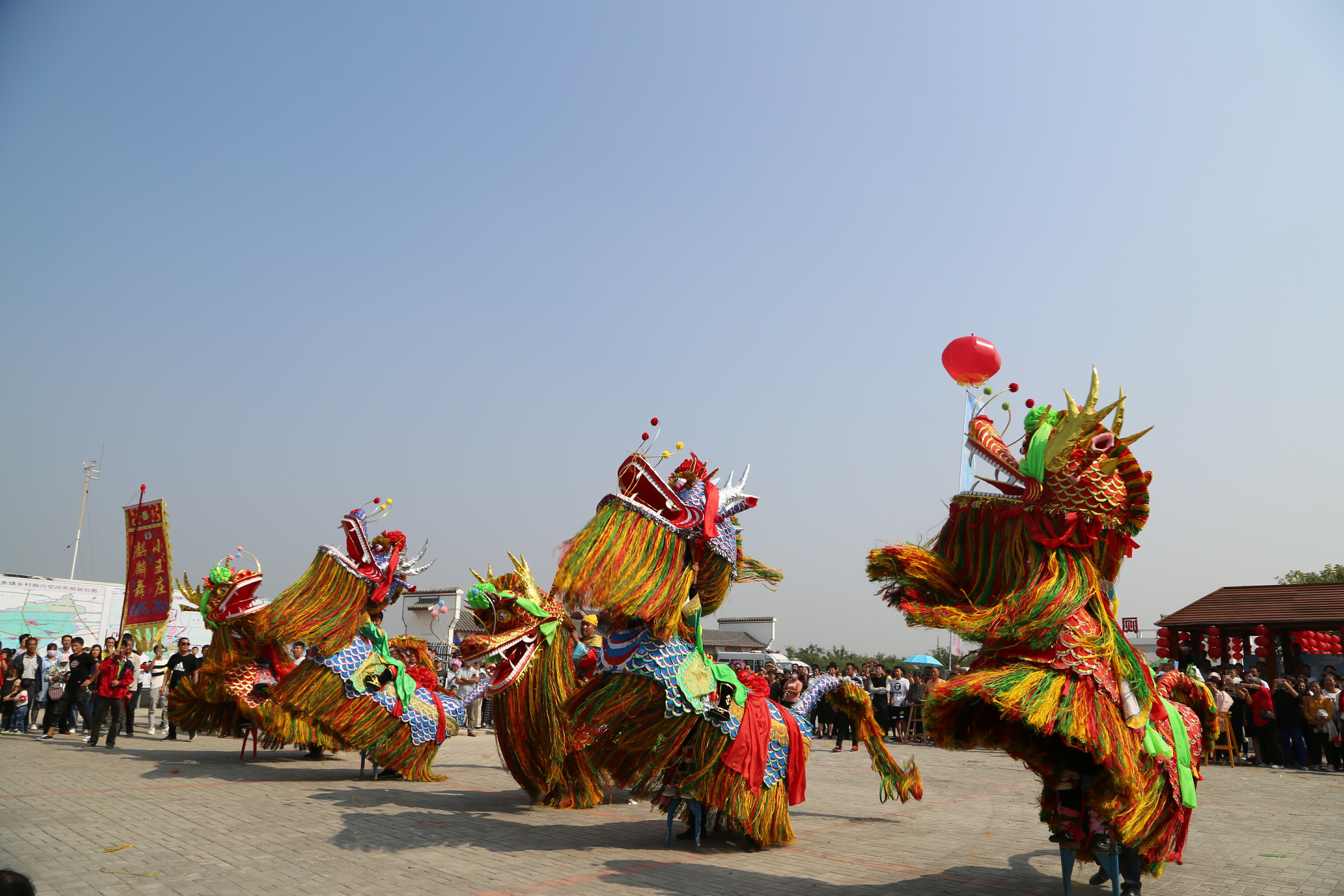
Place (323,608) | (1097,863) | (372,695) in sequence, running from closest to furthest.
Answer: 1. (1097,863)
2. (372,695)
3. (323,608)

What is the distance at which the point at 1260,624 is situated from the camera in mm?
16297

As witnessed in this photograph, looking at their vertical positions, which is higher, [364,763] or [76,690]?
[76,690]

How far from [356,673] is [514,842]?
10.9ft

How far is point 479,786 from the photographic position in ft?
30.9

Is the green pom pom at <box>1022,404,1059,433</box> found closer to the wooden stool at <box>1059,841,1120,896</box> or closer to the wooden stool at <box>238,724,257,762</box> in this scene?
the wooden stool at <box>1059,841,1120,896</box>

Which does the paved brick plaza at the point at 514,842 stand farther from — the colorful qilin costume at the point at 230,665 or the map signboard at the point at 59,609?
the map signboard at the point at 59,609

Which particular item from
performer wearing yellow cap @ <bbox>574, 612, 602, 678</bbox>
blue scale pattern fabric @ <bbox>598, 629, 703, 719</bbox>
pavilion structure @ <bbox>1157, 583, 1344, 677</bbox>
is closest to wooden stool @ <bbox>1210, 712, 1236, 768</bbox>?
pavilion structure @ <bbox>1157, 583, 1344, 677</bbox>

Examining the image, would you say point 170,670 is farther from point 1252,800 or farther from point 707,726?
point 1252,800

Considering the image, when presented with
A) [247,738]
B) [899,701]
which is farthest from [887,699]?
[247,738]

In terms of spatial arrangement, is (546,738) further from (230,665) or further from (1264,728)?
(1264,728)

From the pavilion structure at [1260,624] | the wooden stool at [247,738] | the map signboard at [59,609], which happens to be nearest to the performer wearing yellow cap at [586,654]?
the wooden stool at [247,738]

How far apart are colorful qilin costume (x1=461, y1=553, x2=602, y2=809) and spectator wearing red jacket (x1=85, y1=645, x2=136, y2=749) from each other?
23.2ft

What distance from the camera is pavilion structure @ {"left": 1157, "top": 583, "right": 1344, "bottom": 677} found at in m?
15.7

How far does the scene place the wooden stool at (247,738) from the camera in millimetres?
11094
